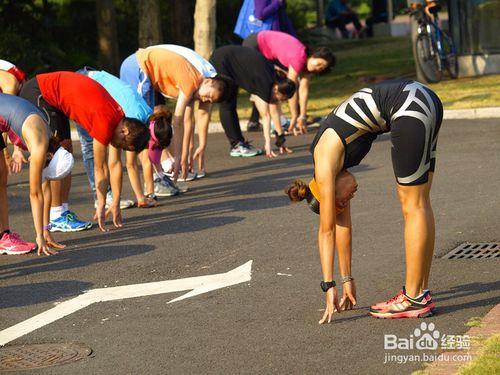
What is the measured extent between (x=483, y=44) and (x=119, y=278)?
14476 millimetres

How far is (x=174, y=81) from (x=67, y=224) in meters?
2.49

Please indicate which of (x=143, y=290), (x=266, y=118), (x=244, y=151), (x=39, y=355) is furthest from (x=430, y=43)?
(x=39, y=355)

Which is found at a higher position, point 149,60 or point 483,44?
point 149,60

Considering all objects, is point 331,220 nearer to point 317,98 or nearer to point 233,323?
point 233,323

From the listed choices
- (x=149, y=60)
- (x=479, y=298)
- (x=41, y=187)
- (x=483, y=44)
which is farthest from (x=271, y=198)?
(x=483, y=44)

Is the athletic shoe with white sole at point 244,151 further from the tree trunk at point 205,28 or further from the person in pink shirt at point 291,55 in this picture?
the tree trunk at point 205,28

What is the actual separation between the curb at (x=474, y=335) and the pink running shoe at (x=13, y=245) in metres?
4.30

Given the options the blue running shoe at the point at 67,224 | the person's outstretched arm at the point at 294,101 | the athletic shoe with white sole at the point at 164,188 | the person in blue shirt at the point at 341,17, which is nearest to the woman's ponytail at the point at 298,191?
the blue running shoe at the point at 67,224

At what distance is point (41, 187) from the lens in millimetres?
9758

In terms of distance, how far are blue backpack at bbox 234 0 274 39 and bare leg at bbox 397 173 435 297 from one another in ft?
37.3

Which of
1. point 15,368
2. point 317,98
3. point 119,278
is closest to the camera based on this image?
point 15,368

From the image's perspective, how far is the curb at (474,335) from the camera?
6.30 metres

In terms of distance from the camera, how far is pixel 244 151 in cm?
1584

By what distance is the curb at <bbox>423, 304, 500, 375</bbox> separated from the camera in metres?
6.30
